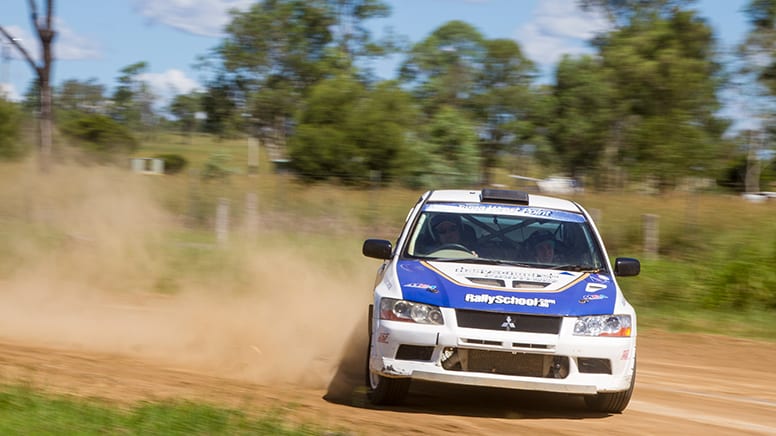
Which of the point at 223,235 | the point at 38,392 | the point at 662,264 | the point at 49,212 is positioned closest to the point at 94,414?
the point at 38,392

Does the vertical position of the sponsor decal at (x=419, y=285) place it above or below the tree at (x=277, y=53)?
below

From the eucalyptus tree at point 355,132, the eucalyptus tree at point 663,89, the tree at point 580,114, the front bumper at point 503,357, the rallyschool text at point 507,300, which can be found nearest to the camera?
the front bumper at point 503,357

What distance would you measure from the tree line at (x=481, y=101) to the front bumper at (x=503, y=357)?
1634cm

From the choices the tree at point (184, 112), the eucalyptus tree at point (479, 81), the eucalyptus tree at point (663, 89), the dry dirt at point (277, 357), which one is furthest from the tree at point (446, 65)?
the dry dirt at point (277, 357)

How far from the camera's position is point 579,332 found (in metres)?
6.52

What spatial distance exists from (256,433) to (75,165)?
23.7 metres

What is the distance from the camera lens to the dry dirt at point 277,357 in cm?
671

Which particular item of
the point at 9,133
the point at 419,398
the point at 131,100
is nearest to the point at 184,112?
the point at 131,100

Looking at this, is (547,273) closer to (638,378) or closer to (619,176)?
(638,378)

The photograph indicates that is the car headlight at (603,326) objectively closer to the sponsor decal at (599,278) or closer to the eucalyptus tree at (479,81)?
the sponsor decal at (599,278)

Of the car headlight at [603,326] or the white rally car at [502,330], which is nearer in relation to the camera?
the white rally car at [502,330]

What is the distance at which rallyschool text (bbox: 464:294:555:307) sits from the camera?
21.4 feet

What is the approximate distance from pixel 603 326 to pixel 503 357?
76cm

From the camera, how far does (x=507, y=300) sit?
6543mm
